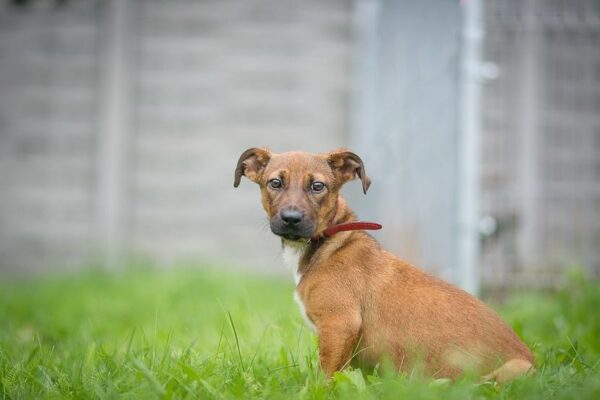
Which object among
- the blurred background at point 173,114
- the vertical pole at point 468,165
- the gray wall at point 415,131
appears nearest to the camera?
the vertical pole at point 468,165

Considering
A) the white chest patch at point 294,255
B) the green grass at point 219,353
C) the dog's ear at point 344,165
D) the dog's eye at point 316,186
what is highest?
the dog's ear at point 344,165

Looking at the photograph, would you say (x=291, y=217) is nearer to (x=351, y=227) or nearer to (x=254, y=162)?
(x=351, y=227)

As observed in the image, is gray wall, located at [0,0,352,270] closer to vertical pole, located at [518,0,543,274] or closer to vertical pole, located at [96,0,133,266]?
vertical pole, located at [96,0,133,266]

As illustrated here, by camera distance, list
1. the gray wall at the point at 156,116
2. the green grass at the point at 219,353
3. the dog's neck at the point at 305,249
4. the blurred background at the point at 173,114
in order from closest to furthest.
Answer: the green grass at the point at 219,353 → the dog's neck at the point at 305,249 → the blurred background at the point at 173,114 → the gray wall at the point at 156,116

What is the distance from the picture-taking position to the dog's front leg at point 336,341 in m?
3.55

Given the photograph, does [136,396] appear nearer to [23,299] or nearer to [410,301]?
[410,301]

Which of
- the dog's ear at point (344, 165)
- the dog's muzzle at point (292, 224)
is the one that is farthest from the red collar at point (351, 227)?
the dog's ear at point (344, 165)

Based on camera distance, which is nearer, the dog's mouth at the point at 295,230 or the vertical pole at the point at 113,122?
the dog's mouth at the point at 295,230

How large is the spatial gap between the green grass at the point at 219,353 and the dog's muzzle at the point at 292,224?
494mm

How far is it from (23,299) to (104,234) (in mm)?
1877

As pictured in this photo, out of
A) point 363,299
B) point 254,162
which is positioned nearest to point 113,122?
point 254,162

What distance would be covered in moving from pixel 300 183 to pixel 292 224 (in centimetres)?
29

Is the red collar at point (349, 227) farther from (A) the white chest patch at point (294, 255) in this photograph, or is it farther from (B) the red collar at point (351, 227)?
(A) the white chest patch at point (294, 255)

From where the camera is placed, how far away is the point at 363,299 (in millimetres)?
3730
